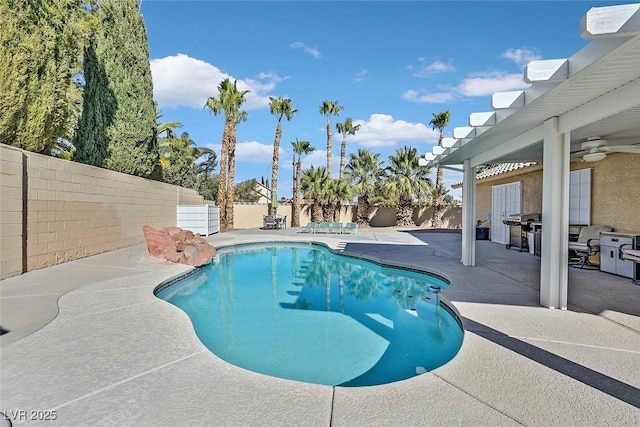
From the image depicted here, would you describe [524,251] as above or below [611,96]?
below

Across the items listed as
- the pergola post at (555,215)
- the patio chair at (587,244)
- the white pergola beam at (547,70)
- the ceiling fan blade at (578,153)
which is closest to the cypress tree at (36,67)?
the white pergola beam at (547,70)

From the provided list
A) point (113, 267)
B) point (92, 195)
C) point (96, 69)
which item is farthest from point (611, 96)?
point (96, 69)

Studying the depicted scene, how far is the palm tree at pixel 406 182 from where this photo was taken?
76.1 ft

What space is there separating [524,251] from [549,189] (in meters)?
7.25

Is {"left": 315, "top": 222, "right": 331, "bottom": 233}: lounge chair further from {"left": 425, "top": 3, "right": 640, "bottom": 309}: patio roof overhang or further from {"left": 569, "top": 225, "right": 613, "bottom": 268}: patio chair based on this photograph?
{"left": 569, "top": 225, "right": 613, "bottom": 268}: patio chair

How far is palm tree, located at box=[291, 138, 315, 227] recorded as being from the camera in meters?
24.4

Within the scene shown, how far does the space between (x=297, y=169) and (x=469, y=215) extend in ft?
64.1

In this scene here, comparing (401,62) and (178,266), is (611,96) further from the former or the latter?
(401,62)

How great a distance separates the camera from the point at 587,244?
7.50 meters

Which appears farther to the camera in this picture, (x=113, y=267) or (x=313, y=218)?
(x=313, y=218)

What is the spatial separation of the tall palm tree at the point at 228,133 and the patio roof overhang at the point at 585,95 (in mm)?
16200

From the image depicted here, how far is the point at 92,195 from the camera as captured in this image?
9461 millimetres

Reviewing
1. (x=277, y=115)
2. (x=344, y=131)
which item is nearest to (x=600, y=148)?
(x=277, y=115)

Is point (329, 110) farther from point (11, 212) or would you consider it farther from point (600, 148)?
point (11, 212)
